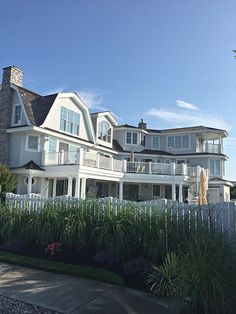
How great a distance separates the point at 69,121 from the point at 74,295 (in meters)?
21.3

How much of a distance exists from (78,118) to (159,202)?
804 inches

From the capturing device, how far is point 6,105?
906 inches

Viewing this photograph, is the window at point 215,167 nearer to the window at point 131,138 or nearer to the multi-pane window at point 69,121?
the window at point 131,138

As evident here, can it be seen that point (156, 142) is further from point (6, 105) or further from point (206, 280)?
point (206, 280)

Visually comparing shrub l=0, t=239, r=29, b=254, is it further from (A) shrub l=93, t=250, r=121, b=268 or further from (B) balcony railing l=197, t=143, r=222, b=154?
(B) balcony railing l=197, t=143, r=222, b=154

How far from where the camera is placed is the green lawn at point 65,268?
617 centimetres

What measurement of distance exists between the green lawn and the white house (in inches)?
388

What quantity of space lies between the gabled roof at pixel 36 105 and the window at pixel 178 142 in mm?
18273

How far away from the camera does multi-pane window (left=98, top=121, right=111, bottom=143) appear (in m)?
30.8

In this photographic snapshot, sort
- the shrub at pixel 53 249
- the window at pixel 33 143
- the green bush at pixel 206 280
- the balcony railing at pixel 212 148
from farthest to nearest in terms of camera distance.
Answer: the balcony railing at pixel 212 148 < the window at pixel 33 143 < the shrub at pixel 53 249 < the green bush at pixel 206 280

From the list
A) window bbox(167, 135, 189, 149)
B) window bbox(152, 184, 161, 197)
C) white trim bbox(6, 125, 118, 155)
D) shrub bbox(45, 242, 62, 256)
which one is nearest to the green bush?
shrub bbox(45, 242, 62, 256)

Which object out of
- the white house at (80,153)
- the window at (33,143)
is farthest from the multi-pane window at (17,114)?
the window at (33,143)

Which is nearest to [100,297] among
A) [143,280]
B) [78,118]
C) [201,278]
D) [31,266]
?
[143,280]

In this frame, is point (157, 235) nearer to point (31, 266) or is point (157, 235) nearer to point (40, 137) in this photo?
point (31, 266)
